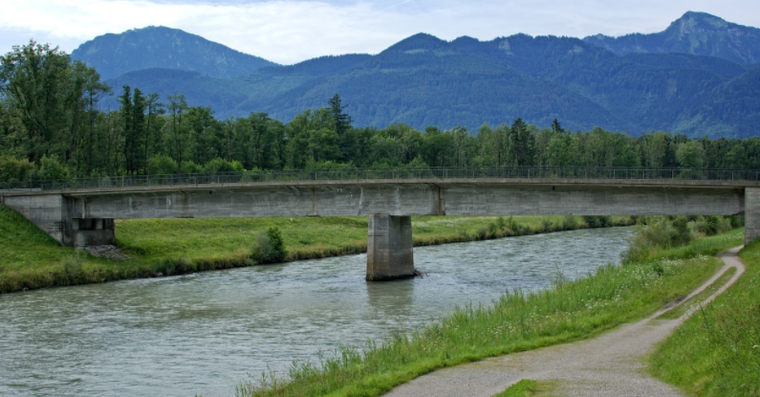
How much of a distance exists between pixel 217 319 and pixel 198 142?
282 feet

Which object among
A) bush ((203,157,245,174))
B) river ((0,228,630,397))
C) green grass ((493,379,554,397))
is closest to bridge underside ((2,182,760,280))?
river ((0,228,630,397))

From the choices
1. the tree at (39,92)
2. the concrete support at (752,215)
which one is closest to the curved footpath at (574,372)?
the concrete support at (752,215)

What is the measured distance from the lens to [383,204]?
5856 centimetres

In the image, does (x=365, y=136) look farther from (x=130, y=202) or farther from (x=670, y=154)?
(x=130, y=202)

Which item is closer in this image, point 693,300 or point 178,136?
point 693,300

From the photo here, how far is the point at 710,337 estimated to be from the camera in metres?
18.1

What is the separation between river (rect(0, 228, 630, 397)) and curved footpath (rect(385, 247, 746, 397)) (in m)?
8.56

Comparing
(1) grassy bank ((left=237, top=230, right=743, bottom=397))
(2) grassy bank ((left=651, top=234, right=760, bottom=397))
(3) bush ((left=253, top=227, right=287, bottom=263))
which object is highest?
(2) grassy bank ((left=651, top=234, right=760, bottom=397))

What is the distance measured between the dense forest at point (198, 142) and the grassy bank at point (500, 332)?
59.4 m

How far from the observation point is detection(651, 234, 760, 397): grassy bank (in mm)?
14773

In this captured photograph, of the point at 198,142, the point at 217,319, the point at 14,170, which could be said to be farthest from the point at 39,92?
the point at 217,319

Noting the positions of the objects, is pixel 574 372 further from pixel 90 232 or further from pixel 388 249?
pixel 90 232

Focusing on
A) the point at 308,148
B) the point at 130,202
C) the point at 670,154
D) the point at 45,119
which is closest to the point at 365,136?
the point at 308,148

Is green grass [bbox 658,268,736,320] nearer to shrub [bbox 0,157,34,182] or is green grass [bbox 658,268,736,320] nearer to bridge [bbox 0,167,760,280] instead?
bridge [bbox 0,167,760,280]
